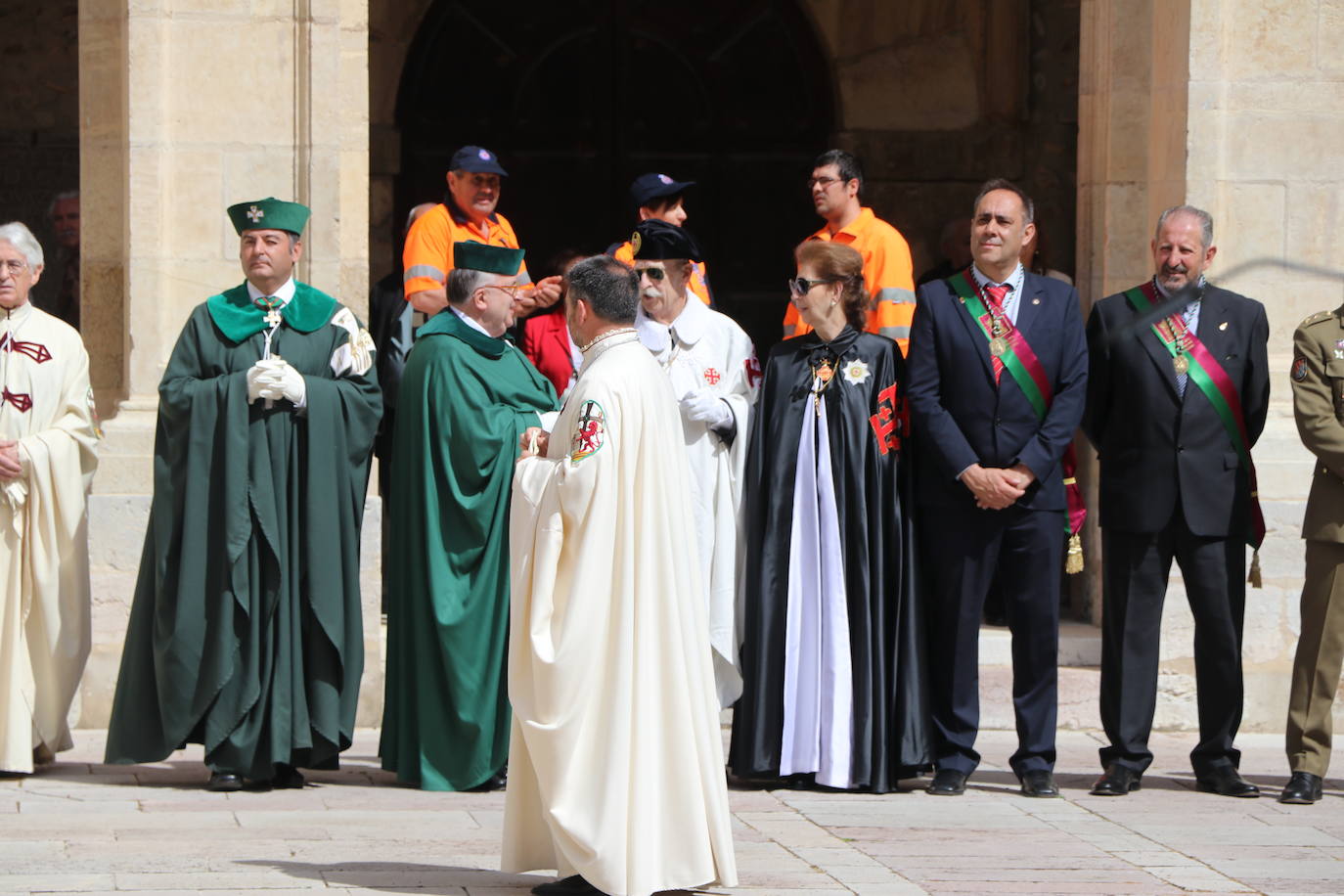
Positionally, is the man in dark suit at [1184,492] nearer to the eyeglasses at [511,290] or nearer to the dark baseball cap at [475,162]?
the eyeglasses at [511,290]

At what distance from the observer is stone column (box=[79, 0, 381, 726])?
8.67m

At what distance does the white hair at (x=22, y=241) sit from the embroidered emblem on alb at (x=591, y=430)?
2.96m

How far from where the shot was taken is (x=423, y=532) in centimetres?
770

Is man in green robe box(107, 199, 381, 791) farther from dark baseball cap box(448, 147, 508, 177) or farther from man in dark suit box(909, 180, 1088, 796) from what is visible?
man in dark suit box(909, 180, 1088, 796)

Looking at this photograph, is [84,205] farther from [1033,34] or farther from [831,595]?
[1033,34]

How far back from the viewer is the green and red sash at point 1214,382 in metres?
7.70

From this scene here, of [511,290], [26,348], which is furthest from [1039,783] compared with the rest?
[26,348]

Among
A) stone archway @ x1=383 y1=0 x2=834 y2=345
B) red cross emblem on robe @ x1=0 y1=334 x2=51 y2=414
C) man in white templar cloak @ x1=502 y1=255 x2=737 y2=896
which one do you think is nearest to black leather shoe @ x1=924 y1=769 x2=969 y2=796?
man in white templar cloak @ x1=502 y1=255 x2=737 y2=896

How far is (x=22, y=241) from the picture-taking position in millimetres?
8008

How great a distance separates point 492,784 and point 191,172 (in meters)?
2.73

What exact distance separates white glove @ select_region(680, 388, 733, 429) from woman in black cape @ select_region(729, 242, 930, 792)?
0.18m

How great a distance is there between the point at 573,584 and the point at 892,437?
2.24 meters

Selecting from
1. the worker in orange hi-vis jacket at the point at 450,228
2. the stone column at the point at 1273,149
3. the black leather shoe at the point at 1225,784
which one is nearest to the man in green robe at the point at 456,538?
the worker in orange hi-vis jacket at the point at 450,228

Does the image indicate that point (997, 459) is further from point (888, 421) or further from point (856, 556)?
point (856, 556)
